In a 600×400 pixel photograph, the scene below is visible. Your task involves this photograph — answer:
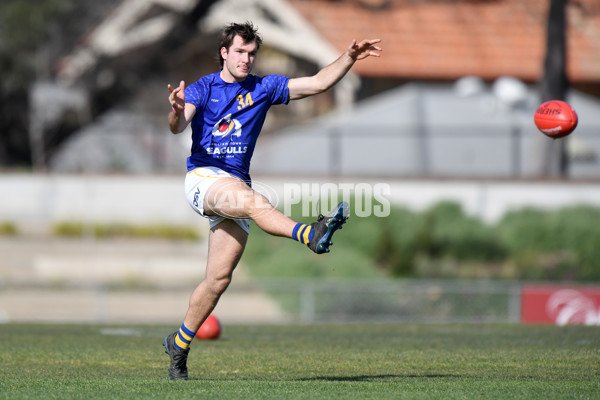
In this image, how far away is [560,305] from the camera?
18.2 m

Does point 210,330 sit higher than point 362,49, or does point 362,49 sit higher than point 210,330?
point 362,49

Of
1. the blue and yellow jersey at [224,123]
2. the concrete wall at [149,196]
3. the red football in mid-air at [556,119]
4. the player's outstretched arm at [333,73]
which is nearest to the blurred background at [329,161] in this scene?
the concrete wall at [149,196]

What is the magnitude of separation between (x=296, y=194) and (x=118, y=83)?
8108mm

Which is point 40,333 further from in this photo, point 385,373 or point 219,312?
point 219,312

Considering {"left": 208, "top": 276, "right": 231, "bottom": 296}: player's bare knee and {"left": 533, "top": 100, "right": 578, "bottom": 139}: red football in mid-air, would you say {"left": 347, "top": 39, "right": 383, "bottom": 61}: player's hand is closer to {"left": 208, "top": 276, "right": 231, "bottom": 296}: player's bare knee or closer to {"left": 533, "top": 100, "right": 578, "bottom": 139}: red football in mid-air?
{"left": 208, "top": 276, "right": 231, "bottom": 296}: player's bare knee

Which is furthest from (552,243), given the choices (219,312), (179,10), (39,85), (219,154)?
(219,154)

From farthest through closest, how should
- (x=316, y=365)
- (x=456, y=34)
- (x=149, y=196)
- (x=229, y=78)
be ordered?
(x=456, y=34) < (x=149, y=196) < (x=316, y=365) < (x=229, y=78)

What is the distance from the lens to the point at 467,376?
23.7 ft

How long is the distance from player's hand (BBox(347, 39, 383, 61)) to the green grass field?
248 centimetres

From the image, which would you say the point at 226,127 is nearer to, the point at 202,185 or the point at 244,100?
the point at 244,100

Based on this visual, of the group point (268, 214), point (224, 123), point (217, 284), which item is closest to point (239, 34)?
point (224, 123)

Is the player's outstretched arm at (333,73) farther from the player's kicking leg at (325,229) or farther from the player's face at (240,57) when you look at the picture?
the player's kicking leg at (325,229)

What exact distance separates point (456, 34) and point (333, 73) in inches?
931

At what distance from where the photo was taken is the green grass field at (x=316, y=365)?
20.4ft
